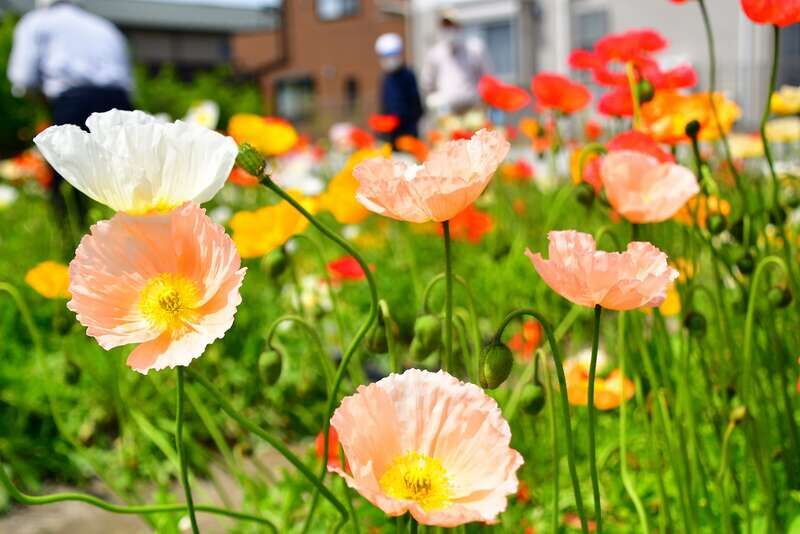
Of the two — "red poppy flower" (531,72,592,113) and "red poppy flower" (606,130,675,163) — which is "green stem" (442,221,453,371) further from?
"red poppy flower" (531,72,592,113)

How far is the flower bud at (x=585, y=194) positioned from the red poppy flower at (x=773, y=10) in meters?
0.30

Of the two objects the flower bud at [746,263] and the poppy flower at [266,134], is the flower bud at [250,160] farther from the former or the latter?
the poppy flower at [266,134]

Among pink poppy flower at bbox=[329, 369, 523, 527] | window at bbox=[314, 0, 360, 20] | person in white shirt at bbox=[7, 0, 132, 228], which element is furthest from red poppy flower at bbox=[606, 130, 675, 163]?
window at bbox=[314, 0, 360, 20]

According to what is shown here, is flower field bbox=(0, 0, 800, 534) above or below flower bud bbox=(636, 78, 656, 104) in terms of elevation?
below

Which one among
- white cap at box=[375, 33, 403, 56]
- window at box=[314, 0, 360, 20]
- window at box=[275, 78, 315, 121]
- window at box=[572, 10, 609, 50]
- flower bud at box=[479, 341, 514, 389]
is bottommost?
window at box=[275, 78, 315, 121]

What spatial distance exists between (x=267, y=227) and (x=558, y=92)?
70 cm

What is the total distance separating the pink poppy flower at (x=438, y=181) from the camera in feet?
2.12

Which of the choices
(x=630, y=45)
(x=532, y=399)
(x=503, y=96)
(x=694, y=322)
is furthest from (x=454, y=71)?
(x=532, y=399)

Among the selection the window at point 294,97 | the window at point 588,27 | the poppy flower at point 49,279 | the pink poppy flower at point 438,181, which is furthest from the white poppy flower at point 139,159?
the window at point 294,97

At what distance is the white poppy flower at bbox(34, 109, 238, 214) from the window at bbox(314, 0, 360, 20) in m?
19.2

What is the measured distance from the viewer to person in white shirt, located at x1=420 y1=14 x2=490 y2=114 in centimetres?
576

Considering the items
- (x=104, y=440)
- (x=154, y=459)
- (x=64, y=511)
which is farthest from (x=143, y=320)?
(x=104, y=440)

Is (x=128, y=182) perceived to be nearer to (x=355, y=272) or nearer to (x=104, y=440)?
(x=355, y=272)

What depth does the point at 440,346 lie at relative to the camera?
871 mm
